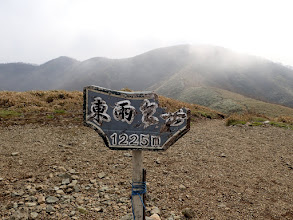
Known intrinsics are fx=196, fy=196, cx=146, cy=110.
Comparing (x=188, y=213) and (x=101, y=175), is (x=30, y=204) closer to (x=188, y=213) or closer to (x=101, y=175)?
(x=101, y=175)

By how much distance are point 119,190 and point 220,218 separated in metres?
2.58

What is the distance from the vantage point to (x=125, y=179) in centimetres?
591

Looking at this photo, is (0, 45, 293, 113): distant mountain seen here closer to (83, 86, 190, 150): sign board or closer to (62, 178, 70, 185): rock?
(62, 178, 70, 185): rock

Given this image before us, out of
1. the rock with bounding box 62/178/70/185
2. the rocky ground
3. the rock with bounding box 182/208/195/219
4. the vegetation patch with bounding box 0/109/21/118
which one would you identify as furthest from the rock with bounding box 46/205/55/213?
the vegetation patch with bounding box 0/109/21/118

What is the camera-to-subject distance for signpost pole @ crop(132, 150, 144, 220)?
131 inches

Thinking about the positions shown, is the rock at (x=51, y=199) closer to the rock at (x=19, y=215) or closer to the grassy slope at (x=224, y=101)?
the rock at (x=19, y=215)

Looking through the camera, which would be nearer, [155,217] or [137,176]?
[137,176]

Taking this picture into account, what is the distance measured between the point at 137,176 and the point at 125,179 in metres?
2.75

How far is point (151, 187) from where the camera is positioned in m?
5.61

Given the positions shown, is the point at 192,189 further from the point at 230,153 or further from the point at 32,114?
the point at 32,114

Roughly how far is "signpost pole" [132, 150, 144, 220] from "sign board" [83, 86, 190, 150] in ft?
0.88

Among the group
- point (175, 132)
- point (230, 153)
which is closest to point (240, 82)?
point (230, 153)

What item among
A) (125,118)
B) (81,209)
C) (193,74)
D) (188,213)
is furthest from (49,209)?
(193,74)

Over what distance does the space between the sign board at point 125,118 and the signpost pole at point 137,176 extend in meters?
0.27
